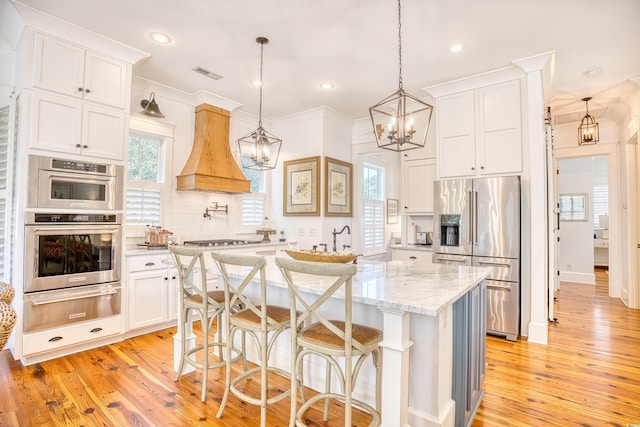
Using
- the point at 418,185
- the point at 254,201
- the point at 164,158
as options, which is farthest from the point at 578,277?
the point at 164,158

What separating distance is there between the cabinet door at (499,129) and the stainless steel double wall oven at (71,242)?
3995mm

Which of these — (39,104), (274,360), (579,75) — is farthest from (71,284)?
(579,75)

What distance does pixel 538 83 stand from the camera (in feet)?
11.5

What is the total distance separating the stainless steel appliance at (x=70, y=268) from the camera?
2844 mm

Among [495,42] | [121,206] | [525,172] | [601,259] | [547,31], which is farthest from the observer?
[601,259]

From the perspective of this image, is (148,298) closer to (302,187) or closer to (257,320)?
(257,320)

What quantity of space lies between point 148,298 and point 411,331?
9.81 feet

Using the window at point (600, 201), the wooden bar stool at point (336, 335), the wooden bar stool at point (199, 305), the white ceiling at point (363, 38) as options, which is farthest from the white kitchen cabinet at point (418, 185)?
the window at point (600, 201)

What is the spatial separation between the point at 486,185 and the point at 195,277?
324 cm

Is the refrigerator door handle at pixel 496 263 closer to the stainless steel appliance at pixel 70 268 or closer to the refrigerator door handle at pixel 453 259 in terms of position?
the refrigerator door handle at pixel 453 259

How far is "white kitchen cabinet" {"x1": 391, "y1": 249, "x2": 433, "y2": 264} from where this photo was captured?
4444 millimetres

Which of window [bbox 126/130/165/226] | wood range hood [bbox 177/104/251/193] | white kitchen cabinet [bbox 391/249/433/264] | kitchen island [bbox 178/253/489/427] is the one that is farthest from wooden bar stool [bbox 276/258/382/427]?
window [bbox 126/130/165/226]

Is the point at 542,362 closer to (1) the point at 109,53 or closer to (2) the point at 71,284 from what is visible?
(2) the point at 71,284

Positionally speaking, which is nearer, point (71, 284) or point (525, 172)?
point (71, 284)
